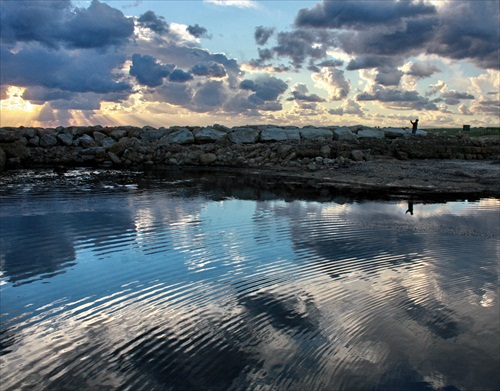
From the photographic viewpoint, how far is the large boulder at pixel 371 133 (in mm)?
30120

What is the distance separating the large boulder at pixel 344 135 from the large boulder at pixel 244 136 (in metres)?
5.13

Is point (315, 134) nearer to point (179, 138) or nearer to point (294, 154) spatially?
point (294, 154)

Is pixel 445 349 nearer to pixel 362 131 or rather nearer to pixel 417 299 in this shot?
pixel 417 299

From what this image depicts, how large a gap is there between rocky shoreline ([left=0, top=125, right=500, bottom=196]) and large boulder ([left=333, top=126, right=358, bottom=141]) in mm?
66

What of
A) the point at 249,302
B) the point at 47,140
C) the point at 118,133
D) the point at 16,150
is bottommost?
the point at 249,302

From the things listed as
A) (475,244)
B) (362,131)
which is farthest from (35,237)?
(362,131)

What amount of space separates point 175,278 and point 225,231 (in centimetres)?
325

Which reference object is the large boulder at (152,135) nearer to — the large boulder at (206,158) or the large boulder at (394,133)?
the large boulder at (206,158)

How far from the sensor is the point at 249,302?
5766 mm

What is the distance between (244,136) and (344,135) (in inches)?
255

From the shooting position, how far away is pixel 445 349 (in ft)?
15.0

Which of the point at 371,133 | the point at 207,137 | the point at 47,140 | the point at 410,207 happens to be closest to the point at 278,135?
the point at 207,137

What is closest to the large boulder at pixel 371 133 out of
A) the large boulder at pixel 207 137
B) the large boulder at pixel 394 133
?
the large boulder at pixel 394 133

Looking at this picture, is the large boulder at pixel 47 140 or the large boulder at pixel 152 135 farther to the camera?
the large boulder at pixel 152 135
